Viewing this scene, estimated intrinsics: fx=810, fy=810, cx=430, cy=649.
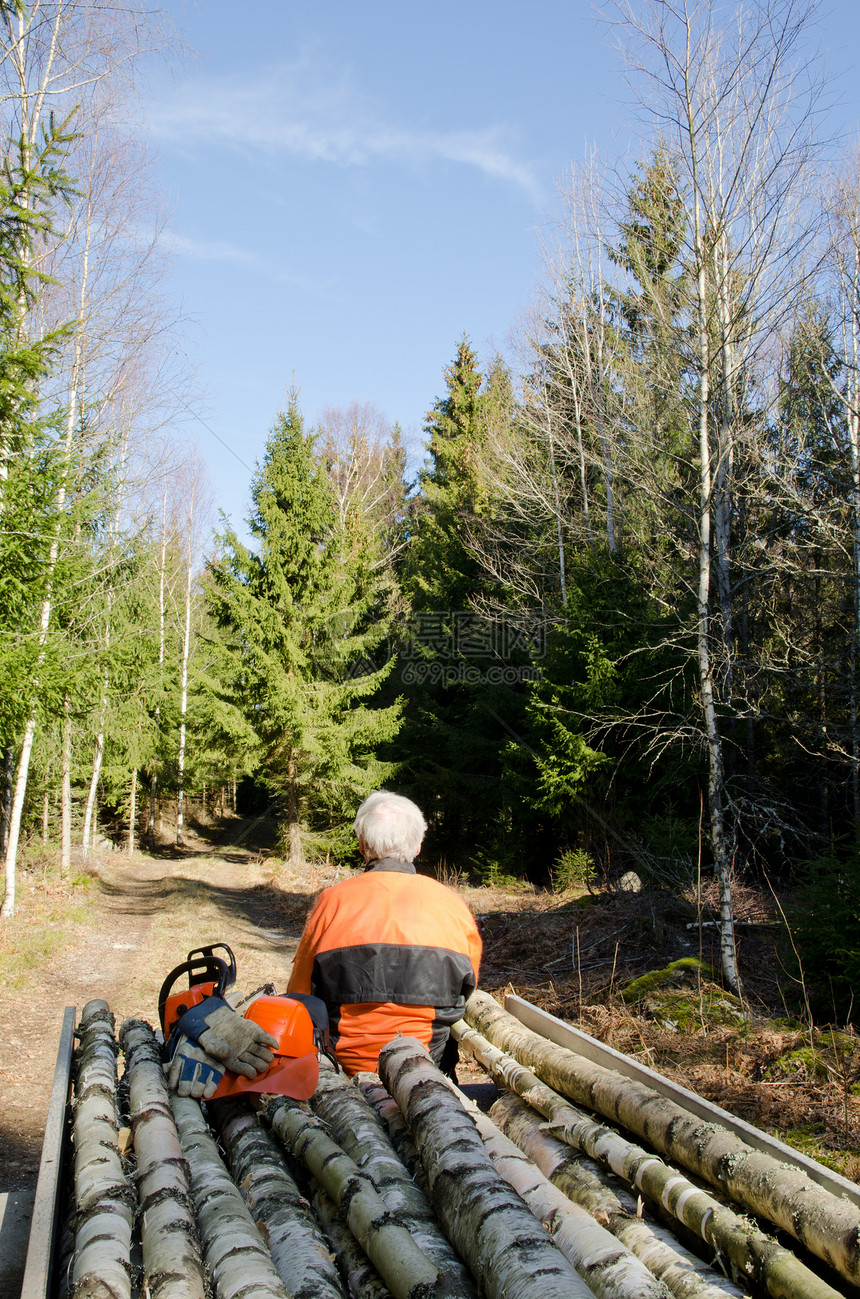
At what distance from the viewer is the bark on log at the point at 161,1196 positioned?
1.88m

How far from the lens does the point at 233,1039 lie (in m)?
2.87

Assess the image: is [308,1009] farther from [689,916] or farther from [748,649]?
[748,649]

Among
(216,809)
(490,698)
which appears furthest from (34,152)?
(216,809)

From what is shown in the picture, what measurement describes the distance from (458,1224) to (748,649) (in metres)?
15.9

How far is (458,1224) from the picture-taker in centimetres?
204

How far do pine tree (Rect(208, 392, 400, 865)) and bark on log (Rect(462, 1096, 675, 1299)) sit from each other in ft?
54.4

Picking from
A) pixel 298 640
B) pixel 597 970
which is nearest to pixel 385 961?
pixel 597 970

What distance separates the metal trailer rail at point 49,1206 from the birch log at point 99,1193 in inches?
2.2

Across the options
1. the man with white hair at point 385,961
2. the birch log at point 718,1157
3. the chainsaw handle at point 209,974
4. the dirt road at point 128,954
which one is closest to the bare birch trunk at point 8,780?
the dirt road at point 128,954

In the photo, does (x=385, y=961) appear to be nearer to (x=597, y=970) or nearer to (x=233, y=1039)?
(x=233, y=1039)

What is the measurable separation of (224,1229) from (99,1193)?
0.40 metres

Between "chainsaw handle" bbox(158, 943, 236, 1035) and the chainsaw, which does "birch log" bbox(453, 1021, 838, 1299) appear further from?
"chainsaw handle" bbox(158, 943, 236, 1035)

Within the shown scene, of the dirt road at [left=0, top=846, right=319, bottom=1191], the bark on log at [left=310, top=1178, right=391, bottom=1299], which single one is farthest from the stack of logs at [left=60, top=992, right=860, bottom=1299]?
the dirt road at [left=0, top=846, right=319, bottom=1191]

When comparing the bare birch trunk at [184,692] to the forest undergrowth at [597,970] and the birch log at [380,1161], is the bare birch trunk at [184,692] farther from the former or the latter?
the birch log at [380,1161]
